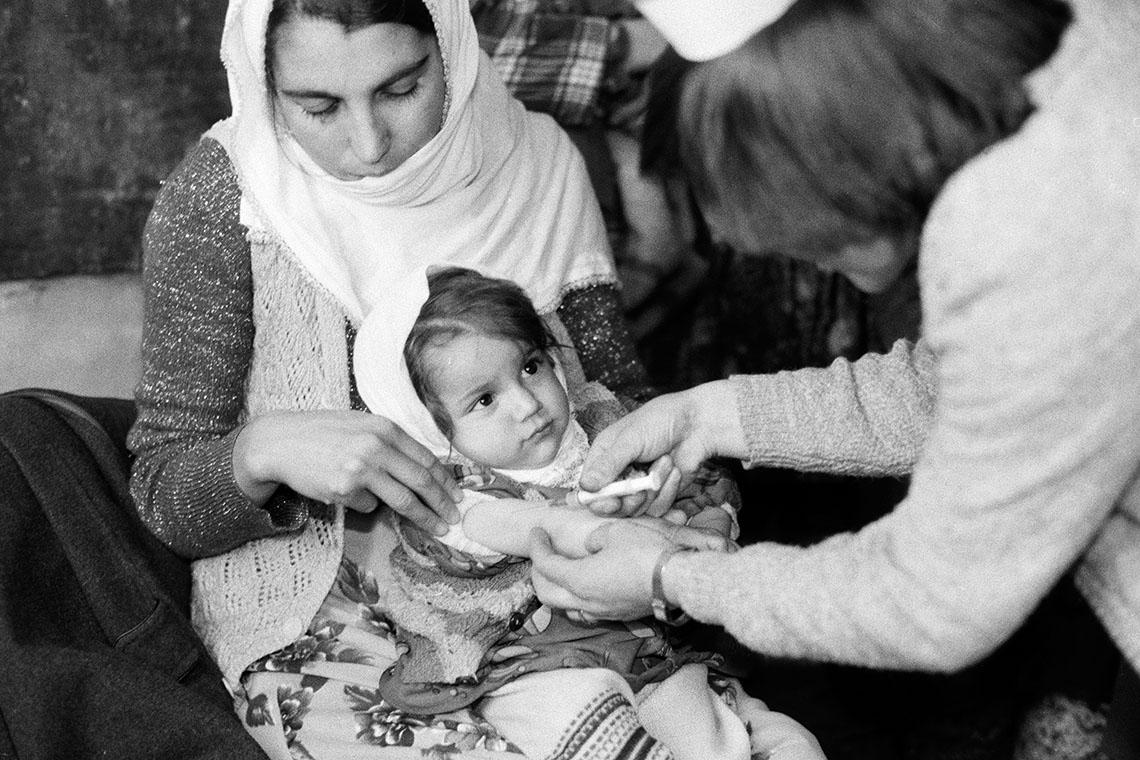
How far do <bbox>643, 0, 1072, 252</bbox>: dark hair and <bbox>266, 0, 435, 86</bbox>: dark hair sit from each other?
0.62 meters

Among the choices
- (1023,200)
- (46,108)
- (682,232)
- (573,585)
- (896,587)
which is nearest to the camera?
(1023,200)

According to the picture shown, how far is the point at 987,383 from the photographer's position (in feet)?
4.02

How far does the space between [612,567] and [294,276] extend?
0.74 meters

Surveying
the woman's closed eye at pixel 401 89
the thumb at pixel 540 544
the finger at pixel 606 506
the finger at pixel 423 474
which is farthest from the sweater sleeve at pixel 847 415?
the woman's closed eye at pixel 401 89

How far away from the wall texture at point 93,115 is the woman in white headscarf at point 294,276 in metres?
0.79

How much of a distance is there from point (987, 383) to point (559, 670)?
2.64ft

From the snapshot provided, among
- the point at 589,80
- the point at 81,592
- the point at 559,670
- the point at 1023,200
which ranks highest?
the point at 1023,200

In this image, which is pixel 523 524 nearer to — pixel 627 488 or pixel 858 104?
pixel 627 488

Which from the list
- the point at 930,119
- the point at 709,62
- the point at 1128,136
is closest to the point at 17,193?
the point at 709,62

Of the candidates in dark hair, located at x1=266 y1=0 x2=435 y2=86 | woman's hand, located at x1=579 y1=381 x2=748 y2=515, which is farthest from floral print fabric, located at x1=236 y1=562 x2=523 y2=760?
dark hair, located at x1=266 y1=0 x2=435 y2=86

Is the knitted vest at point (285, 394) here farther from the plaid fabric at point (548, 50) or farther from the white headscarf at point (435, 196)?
the plaid fabric at point (548, 50)

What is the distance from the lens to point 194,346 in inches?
78.1

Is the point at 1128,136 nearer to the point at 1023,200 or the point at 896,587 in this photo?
the point at 1023,200

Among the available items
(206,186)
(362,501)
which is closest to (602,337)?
(362,501)
